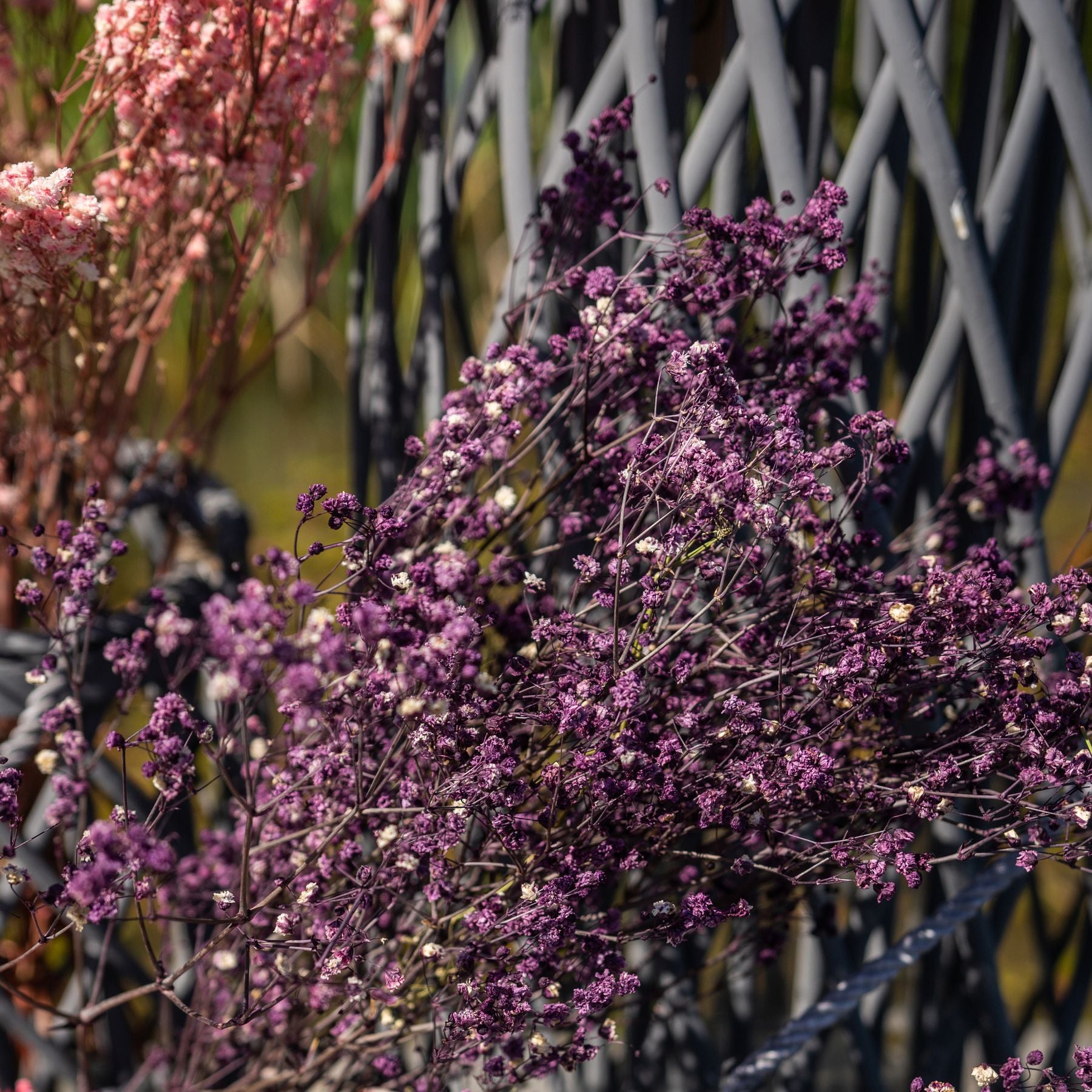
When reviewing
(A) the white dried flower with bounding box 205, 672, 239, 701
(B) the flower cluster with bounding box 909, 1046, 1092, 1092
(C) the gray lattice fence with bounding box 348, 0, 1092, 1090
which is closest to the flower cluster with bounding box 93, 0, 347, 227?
(C) the gray lattice fence with bounding box 348, 0, 1092, 1090

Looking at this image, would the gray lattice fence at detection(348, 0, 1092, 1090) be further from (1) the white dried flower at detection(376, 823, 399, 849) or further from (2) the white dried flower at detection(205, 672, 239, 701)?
(2) the white dried flower at detection(205, 672, 239, 701)

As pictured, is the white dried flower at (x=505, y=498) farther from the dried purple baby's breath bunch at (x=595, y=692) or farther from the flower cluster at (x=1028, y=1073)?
the flower cluster at (x=1028, y=1073)

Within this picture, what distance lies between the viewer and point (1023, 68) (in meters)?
0.77

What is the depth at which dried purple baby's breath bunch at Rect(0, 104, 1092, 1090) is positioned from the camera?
0.54 metres

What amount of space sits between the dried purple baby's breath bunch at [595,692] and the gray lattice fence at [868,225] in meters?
0.05

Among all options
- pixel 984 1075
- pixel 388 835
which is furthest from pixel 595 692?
pixel 984 1075

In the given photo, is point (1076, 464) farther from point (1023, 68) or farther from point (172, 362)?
point (172, 362)

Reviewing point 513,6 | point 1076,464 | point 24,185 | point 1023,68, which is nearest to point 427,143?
point 513,6

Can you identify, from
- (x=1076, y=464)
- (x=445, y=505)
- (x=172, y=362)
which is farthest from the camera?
(x=172, y=362)

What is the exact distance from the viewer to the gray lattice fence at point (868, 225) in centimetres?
69

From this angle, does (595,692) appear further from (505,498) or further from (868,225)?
(868,225)

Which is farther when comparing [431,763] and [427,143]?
[427,143]

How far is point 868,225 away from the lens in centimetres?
81

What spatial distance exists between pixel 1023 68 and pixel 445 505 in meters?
0.55
